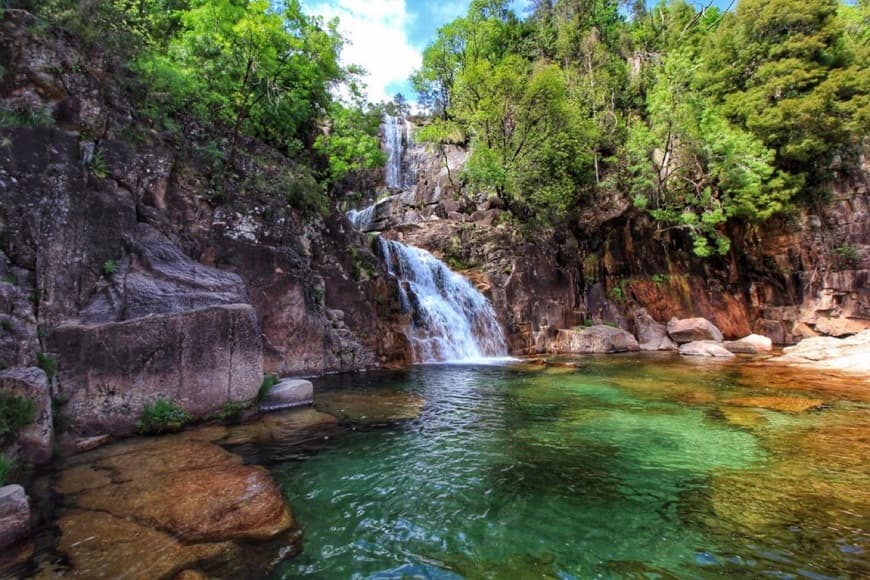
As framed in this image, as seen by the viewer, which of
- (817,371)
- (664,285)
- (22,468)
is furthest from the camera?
(664,285)

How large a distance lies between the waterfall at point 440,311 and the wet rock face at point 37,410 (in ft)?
36.5

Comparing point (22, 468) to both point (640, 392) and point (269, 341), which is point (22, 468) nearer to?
point (269, 341)

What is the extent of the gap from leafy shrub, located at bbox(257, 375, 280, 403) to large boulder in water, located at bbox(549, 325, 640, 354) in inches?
597

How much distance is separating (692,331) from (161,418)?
76.4 ft

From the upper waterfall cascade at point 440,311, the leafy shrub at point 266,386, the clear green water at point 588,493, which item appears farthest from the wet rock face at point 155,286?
the upper waterfall cascade at point 440,311

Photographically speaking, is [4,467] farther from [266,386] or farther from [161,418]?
[266,386]

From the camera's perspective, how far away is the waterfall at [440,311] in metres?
16.0

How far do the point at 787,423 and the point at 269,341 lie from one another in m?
11.0

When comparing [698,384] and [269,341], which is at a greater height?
[269,341]

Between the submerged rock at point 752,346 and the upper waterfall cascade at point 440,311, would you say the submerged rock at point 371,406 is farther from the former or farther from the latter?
the submerged rock at point 752,346

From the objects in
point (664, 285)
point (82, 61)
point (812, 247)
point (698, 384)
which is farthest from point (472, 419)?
point (812, 247)

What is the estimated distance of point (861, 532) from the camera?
3467 mm

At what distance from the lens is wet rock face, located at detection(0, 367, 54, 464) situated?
450 centimetres

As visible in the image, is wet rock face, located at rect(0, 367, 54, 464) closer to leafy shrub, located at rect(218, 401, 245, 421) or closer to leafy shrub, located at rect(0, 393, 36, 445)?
leafy shrub, located at rect(0, 393, 36, 445)
